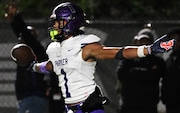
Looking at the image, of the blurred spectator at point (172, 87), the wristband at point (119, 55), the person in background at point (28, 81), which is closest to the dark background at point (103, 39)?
the blurred spectator at point (172, 87)

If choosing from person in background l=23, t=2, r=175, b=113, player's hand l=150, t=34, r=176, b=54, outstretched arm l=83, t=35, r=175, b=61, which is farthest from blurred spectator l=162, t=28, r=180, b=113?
player's hand l=150, t=34, r=176, b=54

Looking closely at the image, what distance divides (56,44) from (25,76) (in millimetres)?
2021

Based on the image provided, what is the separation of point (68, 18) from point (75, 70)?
20.9 inches

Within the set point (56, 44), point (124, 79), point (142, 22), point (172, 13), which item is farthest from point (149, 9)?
point (56, 44)

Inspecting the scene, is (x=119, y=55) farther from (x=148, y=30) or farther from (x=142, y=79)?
(x=148, y=30)

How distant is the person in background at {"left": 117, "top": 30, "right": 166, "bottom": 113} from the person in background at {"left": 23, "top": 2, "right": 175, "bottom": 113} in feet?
7.88

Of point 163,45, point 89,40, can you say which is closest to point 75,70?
point 89,40

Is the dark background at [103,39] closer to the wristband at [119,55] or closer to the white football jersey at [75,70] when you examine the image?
the white football jersey at [75,70]

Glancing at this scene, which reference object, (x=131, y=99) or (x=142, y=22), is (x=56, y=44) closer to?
(x=131, y=99)

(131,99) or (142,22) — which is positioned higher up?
(142,22)

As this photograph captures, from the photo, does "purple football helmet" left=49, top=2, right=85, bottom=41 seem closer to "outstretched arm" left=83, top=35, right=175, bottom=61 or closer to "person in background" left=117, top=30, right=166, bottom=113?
"outstretched arm" left=83, top=35, right=175, bottom=61

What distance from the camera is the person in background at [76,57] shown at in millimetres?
6633

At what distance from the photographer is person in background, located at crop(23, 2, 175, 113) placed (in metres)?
6.63

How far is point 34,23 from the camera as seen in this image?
33.7 feet
